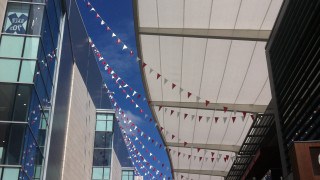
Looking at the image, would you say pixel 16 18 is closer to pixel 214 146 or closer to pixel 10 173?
pixel 10 173

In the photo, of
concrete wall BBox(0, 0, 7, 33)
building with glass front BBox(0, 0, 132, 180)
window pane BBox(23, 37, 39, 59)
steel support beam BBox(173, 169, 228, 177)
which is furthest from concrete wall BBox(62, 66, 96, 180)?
concrete wall BBox(0, 0, 7, 33)

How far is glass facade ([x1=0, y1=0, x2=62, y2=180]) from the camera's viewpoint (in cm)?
1591

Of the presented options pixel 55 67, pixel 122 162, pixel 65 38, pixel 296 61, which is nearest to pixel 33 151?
pixel 55 67

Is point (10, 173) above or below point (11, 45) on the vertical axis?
below

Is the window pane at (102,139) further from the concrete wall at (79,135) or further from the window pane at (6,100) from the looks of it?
the window pane at (6,100)

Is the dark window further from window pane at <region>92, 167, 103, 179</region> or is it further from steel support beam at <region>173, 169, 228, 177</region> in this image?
steel support beam at <region>173, 169, 228, 177</region>

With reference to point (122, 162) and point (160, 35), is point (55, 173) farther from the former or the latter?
point (122, 162)

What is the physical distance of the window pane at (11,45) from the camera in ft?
56.8

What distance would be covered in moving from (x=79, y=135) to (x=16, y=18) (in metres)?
15.5

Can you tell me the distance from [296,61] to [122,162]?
4867cm

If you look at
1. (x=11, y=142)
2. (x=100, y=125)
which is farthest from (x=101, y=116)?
(x=11, y=142)

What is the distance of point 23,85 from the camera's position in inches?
663

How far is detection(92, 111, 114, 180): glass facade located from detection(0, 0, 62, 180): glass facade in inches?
803

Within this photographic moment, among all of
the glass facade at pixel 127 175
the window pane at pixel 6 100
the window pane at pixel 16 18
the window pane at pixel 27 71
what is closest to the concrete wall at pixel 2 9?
the window pane at pixel 16 18
